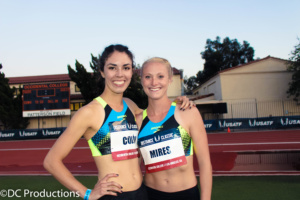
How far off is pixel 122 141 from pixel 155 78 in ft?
2.09

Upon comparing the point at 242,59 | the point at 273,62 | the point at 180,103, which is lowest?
the point at 180,103

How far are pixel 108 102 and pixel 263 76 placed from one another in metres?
24.5

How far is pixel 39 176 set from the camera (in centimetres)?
705

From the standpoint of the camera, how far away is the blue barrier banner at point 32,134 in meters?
20.4

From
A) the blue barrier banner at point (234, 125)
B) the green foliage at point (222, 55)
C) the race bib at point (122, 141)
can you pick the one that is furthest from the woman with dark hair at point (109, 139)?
the green foliage at point (222, 55)

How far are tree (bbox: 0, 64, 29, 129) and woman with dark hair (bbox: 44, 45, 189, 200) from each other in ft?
85.7

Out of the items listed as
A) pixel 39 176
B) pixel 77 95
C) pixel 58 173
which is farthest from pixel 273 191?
pixel 77 95

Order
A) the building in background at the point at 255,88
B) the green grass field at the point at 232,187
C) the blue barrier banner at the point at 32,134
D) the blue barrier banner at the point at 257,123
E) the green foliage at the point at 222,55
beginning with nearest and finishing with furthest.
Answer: the green grass field at the point at 232,187 < the blue barrier banner at the point at 257,123 < the blue barrier banner at the point at 32,134 < the building in background at the point at 255,88 < the green foliage at the point at 222,55

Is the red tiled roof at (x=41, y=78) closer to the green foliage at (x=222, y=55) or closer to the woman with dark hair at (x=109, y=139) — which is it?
the green foliage at (x=222, y=55)

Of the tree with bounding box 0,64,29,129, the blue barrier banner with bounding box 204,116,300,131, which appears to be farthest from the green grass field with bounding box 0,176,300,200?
the tree with bounding box 0,64,29,129

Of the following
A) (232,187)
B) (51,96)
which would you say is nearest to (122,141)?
(232,187)

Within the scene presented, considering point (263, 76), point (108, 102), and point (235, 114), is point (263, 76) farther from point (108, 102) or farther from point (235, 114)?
point (108, 102)

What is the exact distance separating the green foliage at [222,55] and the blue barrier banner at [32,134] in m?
32.0

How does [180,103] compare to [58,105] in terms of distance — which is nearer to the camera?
[180,103]
